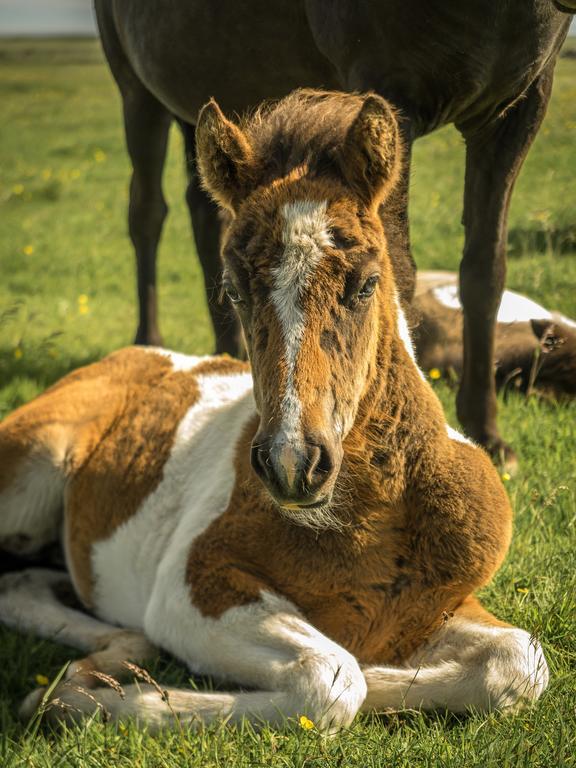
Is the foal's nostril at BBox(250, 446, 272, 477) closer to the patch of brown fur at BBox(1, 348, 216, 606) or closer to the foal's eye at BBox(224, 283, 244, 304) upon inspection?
the foal's eye at BBox(224, 283, 244, 304)

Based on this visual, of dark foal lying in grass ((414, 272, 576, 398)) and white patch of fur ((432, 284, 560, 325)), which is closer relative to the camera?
dark foal lying in grass ((414, 272, 576, 398))

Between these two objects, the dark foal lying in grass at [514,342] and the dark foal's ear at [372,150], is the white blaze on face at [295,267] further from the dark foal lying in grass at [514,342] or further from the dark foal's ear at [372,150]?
the dark foal lying in grass at [514,342]

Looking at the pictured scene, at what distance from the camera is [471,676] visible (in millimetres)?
2832

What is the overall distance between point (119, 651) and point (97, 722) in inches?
16.5

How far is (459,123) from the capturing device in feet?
13.7

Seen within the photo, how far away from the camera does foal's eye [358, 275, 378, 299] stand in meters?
2.69

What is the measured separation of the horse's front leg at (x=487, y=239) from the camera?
171 inches

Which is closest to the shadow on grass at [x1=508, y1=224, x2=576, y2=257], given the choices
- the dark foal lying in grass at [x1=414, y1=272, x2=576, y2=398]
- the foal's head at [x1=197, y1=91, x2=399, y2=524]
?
the dark foal lying in grass at [x1=414, y1=272, x2=576, y2=398]

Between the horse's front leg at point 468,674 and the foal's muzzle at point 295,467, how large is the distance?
0.77m

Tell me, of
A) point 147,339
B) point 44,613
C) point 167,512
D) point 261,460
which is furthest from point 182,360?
point 147,339

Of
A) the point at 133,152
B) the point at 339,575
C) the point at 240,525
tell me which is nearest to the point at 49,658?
the point at 240,525

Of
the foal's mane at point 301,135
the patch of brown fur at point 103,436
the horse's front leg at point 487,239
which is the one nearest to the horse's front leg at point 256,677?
the patch of brown fur at point 103,436

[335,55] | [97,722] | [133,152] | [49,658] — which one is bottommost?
[49,658]

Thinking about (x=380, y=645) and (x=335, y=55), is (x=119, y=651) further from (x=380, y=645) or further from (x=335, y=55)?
(x=335, y=55)
